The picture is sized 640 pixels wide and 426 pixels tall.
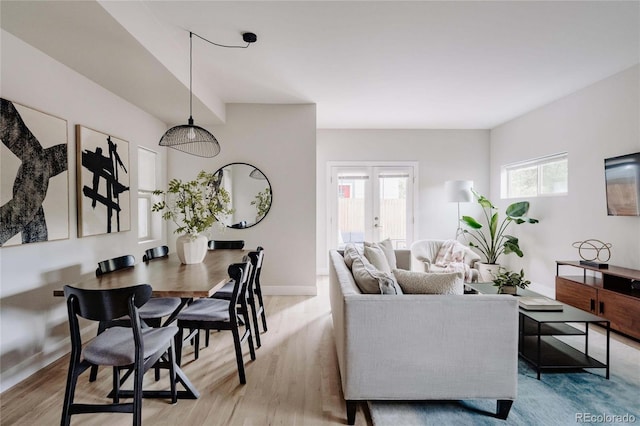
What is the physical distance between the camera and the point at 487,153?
5984 millimetres

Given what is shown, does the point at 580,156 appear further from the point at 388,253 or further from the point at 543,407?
the point at 543,407

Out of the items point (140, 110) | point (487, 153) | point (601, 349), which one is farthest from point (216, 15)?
point (487, 153)

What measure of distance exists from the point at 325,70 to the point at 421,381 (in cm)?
296

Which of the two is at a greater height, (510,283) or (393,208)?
(393,208)

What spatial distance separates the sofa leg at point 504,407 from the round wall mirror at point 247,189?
3380 millimetres

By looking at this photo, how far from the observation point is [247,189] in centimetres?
452

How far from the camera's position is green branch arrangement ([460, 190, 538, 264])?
483 centimetres

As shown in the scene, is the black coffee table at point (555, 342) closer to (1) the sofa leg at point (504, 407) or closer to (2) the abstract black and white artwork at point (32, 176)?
(1) the sofa leg at point (504, 407)

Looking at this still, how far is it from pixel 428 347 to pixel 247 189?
3.33m

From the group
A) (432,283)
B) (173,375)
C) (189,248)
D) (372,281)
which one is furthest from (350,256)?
(173,375)

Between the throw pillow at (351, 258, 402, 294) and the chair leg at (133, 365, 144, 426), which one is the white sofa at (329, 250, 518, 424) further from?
the chair leg at (133, 365, 144, 426)

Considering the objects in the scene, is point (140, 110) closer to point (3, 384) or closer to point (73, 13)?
point (73, 13)

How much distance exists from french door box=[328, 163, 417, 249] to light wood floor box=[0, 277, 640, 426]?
3076 millimetres

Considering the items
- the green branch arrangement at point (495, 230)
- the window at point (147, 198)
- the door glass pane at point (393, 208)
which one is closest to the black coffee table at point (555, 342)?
the green branch arrangement at point (495, 230)
